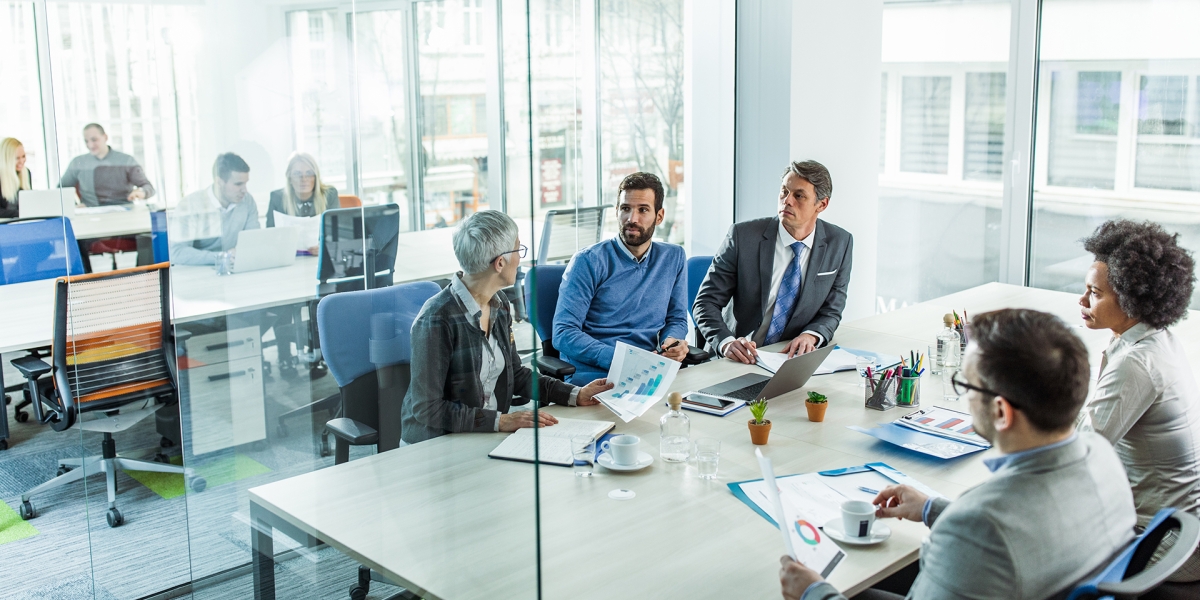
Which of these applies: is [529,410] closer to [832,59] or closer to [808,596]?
[808,596]

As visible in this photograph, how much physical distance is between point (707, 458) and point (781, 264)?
1725 millimetres

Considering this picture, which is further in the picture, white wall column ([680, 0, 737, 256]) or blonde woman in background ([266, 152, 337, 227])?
white wall column ([680, 0, 737, 256])

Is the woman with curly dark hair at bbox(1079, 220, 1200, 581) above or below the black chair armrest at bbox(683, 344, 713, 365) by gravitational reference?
above

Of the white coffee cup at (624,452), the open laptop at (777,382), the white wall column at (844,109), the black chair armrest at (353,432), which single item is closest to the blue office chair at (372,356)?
the black chair armrest at (353,432)

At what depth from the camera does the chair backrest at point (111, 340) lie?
3.75 metres

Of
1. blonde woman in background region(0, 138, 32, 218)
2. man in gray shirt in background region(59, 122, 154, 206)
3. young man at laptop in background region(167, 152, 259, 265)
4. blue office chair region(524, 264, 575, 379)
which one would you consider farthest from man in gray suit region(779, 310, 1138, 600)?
blonde woman in background region(0, 138, 32, 218)

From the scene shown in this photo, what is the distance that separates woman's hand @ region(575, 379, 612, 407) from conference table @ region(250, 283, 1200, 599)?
0.04 metres

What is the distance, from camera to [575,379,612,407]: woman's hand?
2812 millimetres

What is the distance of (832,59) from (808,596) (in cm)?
397

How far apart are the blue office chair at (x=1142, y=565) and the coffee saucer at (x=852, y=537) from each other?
464 millimetres

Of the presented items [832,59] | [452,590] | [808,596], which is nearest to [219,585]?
[452,590]

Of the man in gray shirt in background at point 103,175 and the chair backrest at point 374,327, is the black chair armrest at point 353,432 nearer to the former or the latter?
the chair backrest at point 374,327

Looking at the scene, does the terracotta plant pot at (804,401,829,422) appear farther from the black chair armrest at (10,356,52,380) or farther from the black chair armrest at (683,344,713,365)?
the black chair armrest at (10,356,52,380)

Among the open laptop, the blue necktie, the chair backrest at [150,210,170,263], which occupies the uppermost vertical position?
the chair backrest at [150,210,170,263]
